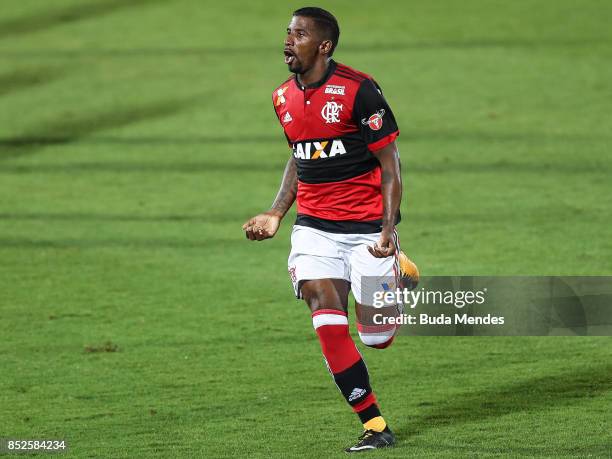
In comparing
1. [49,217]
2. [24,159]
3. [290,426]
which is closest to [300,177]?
[290,426]

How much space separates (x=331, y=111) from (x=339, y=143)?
0.16m

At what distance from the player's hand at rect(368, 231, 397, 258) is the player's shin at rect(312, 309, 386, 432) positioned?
0.32 metres

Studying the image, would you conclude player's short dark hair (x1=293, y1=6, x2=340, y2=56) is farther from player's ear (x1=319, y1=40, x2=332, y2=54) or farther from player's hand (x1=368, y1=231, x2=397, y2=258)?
player's hand (x1=368, y1=231, x2=397, y2=258)

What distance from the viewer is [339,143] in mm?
5922

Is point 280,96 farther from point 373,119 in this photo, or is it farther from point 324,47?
point 373,119

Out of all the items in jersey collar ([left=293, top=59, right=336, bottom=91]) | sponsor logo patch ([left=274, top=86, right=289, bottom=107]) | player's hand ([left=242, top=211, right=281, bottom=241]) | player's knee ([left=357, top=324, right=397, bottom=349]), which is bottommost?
player's knee ([left=357, top=324, right=397, bottom=349])

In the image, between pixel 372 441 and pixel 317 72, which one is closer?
pixel 372 441

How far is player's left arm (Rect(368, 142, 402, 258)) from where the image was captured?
5762 mm

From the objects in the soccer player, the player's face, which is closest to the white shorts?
the soccer player

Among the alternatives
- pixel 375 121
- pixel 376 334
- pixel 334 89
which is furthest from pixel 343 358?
pixel 334 89

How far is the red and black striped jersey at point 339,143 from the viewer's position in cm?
582

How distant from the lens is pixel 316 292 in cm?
582
